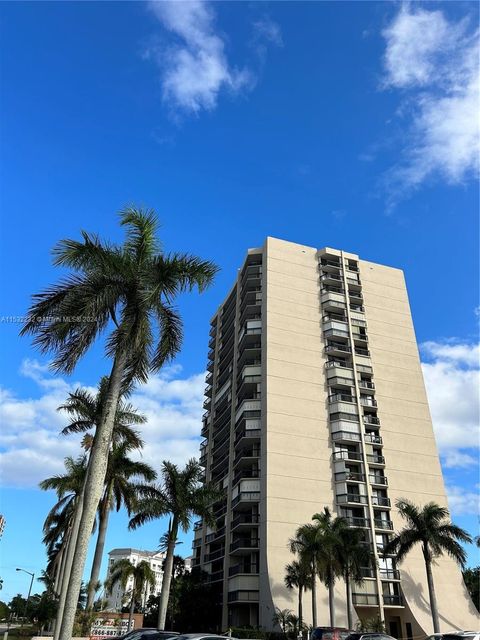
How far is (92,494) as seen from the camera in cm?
1405

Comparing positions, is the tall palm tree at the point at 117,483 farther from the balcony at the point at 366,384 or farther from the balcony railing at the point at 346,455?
the balcony at the point at 366,384

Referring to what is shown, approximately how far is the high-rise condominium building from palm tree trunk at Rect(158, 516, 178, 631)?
14049mm

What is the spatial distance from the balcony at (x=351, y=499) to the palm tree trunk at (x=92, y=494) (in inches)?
1395

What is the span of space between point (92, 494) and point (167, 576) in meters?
17.0

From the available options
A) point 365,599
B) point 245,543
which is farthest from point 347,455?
point 245,543

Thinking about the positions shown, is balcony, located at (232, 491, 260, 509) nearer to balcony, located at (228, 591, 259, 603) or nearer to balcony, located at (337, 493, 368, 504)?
balcony, located at (228, 591, 259, 603)

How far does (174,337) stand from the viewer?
17.4 meters

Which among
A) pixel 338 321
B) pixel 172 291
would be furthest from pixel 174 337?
pixel 338 321

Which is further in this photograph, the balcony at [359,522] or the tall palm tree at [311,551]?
the balcony at [359,522]

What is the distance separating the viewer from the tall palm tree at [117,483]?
34156 mm

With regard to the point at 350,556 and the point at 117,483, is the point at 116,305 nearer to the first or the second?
the point at 117,483

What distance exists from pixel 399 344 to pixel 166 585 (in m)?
39.9

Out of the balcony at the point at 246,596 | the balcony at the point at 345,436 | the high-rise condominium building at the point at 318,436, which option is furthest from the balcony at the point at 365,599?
the balcony at the point at 345,436

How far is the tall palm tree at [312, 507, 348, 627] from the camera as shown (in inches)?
1395
